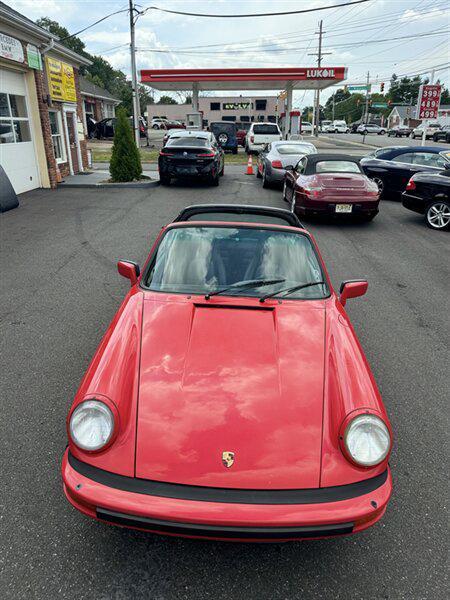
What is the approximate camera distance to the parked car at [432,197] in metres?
9.88

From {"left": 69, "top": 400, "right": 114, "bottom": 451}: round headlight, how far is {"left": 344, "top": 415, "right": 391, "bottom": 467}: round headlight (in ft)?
3.91

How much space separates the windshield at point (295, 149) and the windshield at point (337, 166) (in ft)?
14.0

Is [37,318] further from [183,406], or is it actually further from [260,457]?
[260,457]

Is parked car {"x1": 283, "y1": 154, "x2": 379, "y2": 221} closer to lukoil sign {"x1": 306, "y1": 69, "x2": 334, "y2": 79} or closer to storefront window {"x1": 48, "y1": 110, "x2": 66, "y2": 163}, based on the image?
storefront window {"x1": 48, "y1": 110, "x2": 66, "y2": 163}

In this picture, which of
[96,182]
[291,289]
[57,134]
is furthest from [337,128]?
[291,289]

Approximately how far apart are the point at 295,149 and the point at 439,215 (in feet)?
19.6

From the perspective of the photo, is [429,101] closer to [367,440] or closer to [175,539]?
[367,440]

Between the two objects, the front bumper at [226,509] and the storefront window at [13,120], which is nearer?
the front bumper at [226,509]

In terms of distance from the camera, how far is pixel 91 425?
227 centimetres

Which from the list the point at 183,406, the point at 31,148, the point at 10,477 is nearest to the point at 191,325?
the point at 183,406

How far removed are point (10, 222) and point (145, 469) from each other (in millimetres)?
9563

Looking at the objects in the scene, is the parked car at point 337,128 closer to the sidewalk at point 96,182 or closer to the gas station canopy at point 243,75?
the gas station canopy at point 243,75

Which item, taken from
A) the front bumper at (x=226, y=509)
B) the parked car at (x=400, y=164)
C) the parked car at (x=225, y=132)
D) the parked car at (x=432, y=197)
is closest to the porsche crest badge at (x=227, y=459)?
the front bumper at (x=226, y=509)

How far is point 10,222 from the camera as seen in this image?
10.2 metres
